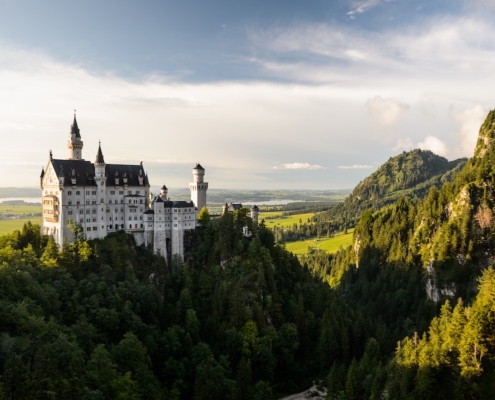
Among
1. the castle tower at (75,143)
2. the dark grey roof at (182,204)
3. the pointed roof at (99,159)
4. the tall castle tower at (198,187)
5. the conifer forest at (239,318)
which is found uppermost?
the castle tower at (75,143)

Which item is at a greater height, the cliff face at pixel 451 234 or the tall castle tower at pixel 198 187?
the tall castle tower at pixel 198 187

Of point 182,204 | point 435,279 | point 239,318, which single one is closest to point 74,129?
point 182,204

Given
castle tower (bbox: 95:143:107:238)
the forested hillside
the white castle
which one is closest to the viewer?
the forested hillside

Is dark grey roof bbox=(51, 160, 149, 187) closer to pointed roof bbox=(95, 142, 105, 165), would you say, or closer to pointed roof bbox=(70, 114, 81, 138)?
pointed roof bbox=(95, 142, 105, 165)

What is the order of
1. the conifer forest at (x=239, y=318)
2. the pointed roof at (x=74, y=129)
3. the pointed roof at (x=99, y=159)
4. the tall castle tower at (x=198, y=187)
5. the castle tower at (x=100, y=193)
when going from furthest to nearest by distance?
1. the tall castle tower at (x=198, y=187)
2. the pointed roof at (x=74, y=129)
3. the castle tower at (x=100, y=193)
4. the pointed roof at (x=99, y=159)
5. the conifer forest at (x=239, y=318)

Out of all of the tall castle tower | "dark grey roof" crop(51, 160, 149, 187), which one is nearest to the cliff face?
the tall castle tower

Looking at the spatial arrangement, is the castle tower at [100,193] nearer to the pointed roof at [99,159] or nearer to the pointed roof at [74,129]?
the pointed roof at [99,159]

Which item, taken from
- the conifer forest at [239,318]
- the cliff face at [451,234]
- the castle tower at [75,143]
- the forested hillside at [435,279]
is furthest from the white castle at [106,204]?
the cliff face at [451,234]

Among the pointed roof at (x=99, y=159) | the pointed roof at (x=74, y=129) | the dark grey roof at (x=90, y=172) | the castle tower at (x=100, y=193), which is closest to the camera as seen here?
the dark grey roof at (x=90, y=172)
